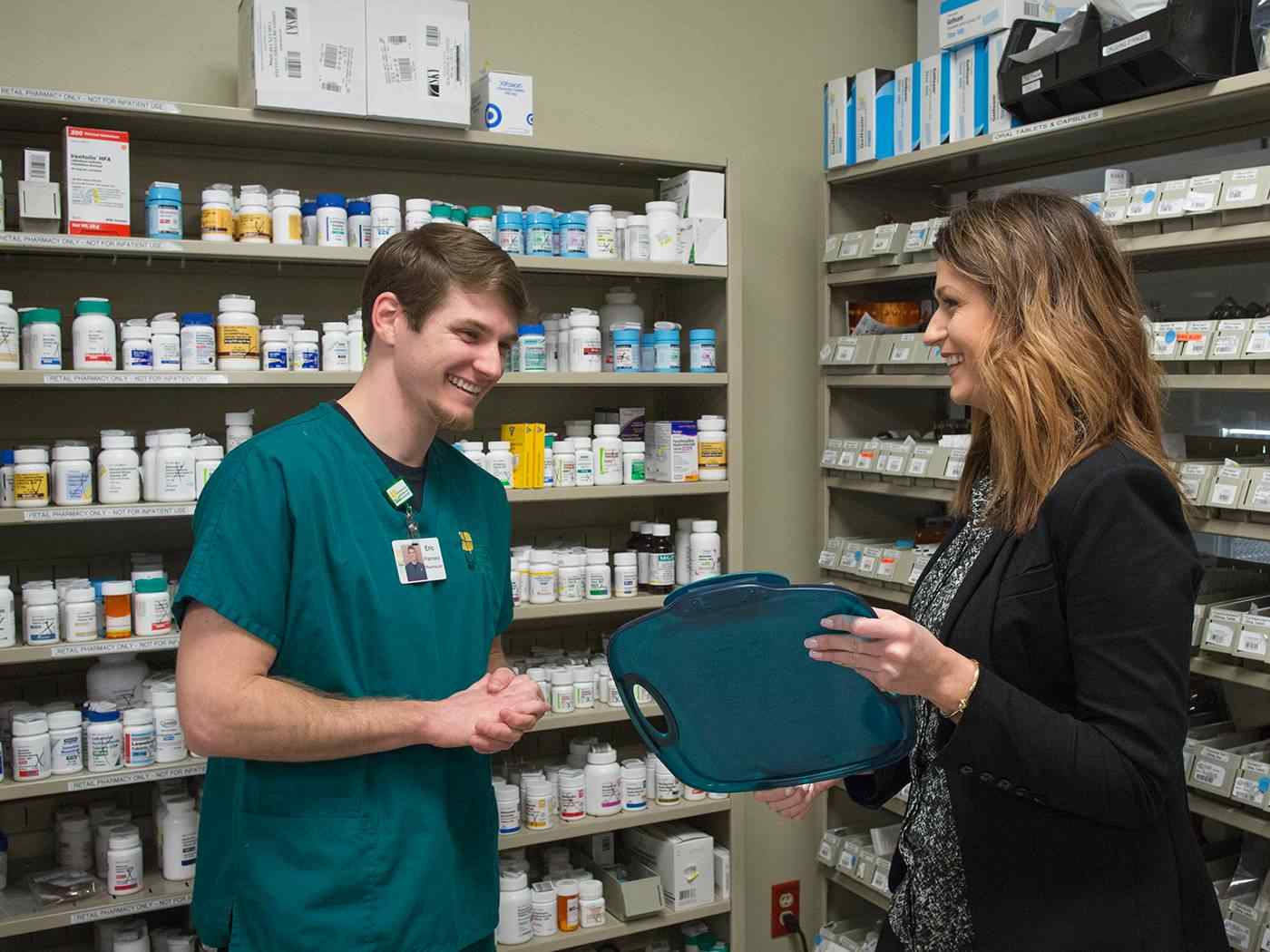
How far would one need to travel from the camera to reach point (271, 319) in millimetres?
3172

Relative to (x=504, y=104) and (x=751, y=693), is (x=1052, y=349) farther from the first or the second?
(x=504, y=104)

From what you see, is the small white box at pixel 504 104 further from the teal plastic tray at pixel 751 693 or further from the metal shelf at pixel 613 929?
the metal shelf at pixel 613 929

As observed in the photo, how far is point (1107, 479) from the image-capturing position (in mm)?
1427

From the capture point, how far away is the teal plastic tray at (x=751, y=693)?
149cm

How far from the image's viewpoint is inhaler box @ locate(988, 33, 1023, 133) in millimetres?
3047

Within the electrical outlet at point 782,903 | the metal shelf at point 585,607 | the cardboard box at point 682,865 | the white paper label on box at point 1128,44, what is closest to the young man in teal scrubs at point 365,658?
the metal shelf at point 585,607

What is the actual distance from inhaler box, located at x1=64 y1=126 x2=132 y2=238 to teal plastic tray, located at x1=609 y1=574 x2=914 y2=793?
180cm

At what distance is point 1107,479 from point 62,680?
2625 millimetres

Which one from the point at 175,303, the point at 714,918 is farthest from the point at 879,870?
the point at 175,303

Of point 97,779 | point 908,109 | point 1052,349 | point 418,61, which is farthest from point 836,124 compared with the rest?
point 97,779

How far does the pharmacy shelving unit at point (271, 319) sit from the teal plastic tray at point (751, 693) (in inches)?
57.7

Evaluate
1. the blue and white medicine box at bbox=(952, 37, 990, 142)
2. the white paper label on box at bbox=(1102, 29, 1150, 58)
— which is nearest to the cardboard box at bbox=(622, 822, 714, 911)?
the blue and white medicine box at bbox=(952, 37, 990, 142)

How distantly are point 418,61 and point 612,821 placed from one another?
2.08 m

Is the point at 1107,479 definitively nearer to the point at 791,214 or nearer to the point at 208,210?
the point at 208,210
